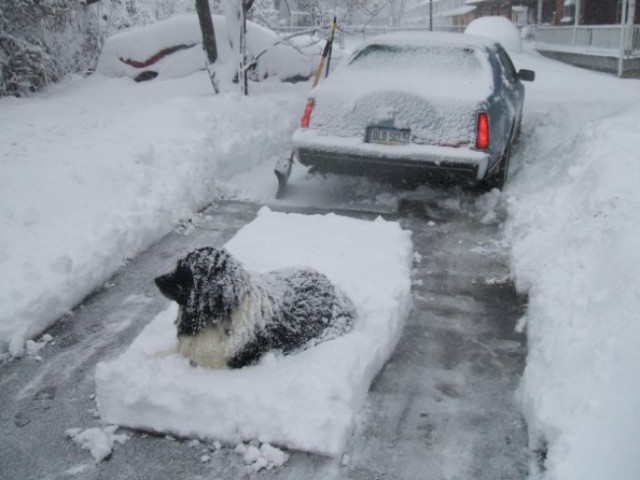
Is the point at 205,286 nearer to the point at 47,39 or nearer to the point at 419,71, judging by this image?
the point at 419,71

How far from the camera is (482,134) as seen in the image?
5.48 meters

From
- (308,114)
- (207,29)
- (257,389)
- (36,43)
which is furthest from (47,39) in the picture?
(257,389)

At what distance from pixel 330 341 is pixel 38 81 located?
1153cm

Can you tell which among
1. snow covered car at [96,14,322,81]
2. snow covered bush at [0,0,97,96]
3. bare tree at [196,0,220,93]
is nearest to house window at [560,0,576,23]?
snow covered car at [96,14,322,81]

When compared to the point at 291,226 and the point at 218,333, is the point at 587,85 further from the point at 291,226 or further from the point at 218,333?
the point at 218,333

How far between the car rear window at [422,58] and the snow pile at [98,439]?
16.2 ft

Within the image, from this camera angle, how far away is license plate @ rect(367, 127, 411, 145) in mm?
5645

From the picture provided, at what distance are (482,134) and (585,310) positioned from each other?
2.74m

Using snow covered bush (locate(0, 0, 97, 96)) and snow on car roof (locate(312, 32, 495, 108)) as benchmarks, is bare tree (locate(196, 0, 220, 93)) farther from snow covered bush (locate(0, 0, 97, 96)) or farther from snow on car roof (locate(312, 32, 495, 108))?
snow on car roof (locate(312, 32, 495, 108))

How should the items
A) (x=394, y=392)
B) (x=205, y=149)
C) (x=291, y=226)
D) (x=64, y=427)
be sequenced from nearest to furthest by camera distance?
(x=64, y=427)
(x=394, y=392)
(x=291, y=226)
(x=205, y=149)

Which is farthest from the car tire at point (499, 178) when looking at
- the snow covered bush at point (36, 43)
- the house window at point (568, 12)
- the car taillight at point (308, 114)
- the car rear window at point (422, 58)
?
the house window at point (568, 12)

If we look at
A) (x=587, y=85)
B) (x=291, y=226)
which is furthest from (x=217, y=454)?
(x=587, y=85)

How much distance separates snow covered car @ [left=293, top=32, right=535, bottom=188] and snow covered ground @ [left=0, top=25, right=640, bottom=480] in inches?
28.6

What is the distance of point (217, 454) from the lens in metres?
2.65
